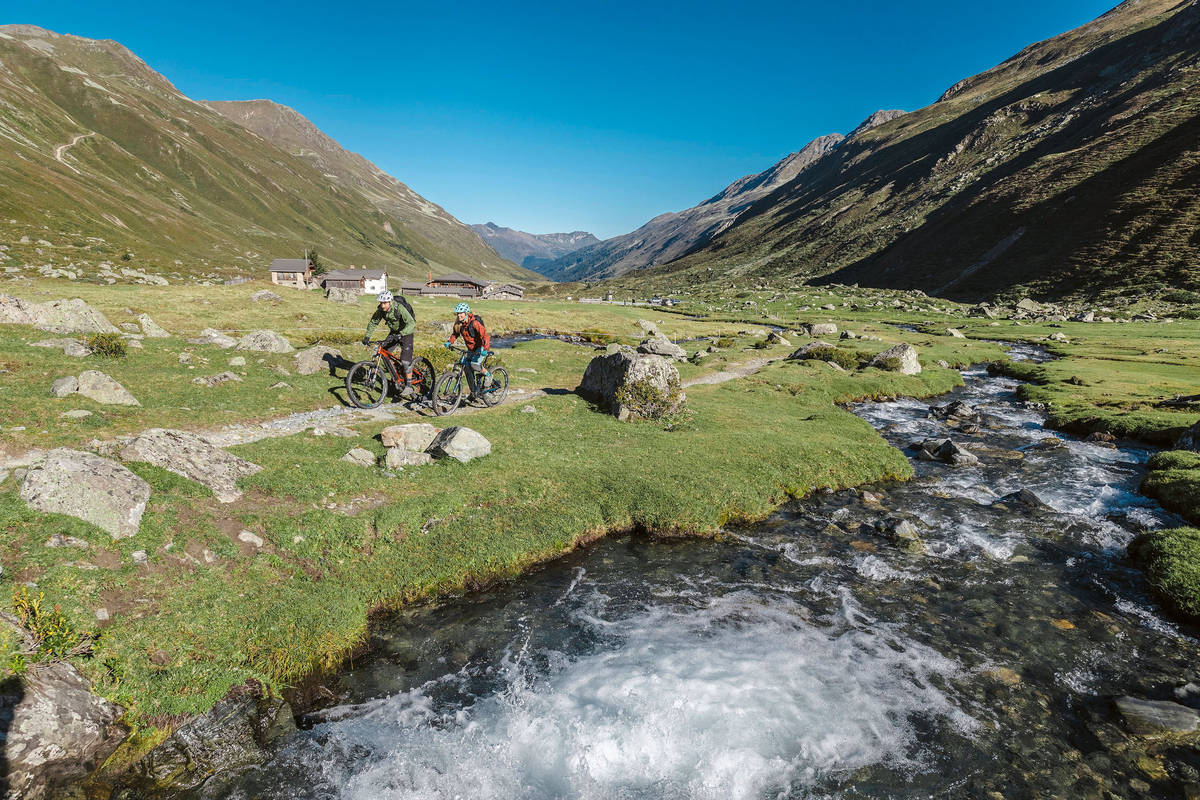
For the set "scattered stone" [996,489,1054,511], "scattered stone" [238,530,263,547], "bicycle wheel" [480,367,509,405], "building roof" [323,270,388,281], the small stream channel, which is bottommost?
the small stream channel

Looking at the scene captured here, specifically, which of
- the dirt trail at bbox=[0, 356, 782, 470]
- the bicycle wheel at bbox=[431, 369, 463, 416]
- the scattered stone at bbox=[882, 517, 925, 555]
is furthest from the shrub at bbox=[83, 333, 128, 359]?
the scattered stone at bbox=[882, 517, 925, 555]

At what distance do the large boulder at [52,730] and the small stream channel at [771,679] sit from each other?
1816 mm

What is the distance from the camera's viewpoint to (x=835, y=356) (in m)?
48.0

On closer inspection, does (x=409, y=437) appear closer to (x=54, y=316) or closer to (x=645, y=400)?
(x=645, y=400)

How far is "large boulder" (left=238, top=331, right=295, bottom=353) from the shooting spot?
30.9 metres

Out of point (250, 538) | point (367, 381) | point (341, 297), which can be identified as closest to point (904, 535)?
point (250, 538)

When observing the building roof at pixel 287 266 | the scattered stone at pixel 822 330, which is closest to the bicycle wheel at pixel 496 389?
the scattered stone at pixel 822 330

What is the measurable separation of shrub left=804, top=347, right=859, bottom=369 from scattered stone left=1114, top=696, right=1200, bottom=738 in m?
38.9

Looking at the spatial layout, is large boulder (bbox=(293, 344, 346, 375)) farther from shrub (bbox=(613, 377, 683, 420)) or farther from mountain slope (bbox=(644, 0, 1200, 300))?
mountain slope (bbox=(644, 0, 1200, 300))

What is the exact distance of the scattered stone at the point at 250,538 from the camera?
1259cm

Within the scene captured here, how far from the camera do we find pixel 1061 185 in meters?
147

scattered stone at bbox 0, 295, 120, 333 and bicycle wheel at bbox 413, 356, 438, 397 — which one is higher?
scattered stone at bbox 0, 295, 120, 333

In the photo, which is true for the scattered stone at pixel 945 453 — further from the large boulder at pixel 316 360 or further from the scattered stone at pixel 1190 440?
the large boulder at pixel 316 360

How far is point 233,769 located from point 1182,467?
1292 inches
